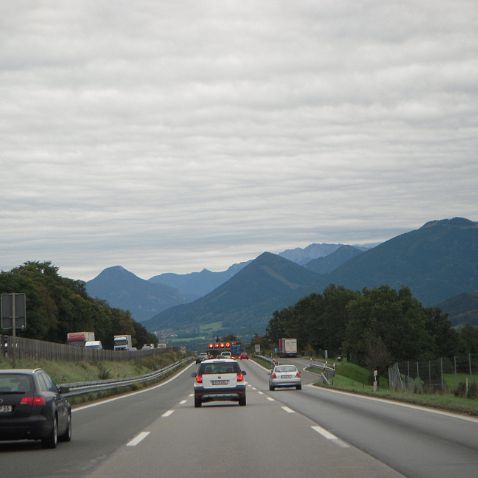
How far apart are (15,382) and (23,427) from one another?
34.6 inches

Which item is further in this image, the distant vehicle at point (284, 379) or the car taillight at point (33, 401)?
the distant vehicle at point (284, 379)

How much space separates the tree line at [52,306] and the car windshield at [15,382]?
95668mm

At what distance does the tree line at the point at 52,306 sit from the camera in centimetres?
11481

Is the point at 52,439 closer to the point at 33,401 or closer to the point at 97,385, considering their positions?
the point at 33,401

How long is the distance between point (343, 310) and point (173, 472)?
167 meters

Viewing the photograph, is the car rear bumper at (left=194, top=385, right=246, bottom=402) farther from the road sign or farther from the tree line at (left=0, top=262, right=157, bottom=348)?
→ the tree line at (left=0, top=262, right=157, bottom=348)

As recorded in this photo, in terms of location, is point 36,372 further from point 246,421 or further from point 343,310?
point 343,310

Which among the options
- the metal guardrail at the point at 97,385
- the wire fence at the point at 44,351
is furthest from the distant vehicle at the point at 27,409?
the wire fence at the point at 44,351

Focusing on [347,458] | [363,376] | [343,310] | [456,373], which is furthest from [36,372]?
[343,310]

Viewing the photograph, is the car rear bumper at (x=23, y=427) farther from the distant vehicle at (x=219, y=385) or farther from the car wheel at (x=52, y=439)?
the distant vehicle at (x=219, y=385)

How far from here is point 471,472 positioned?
465 inches

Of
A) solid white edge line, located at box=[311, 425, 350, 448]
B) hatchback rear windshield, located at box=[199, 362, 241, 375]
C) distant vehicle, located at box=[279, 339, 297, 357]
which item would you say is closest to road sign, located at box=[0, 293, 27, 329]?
hatchback rear windshield, located at box=[199, 362, 241, 375]

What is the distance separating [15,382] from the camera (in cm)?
1582

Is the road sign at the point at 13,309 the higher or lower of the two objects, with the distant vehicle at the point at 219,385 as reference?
higher
